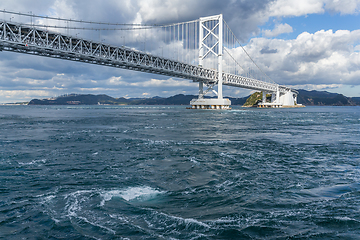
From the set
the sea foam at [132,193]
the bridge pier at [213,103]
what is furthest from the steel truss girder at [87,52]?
the sea foam at [132,193]

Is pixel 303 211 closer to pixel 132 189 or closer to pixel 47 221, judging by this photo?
pixel 132 189

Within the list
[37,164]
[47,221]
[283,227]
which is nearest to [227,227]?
[283,227]

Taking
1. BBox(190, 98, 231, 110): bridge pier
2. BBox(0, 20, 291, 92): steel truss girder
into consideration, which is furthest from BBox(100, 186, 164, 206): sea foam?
BBox(190, 98, 231, 110): bridge pier

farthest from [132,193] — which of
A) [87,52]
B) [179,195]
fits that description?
[87,52]

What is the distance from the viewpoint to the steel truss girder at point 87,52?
38125 millimetres

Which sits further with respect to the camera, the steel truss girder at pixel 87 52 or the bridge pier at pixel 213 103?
the bridge pier at pixel 213 103

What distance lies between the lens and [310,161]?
9.27 meters

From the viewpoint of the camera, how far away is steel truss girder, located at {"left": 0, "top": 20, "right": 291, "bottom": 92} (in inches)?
1501

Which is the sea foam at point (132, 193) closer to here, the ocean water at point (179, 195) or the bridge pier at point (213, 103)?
the ocean water at point (179, 195)

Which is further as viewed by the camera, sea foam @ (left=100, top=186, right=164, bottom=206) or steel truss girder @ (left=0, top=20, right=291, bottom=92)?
steel truss girder @ (left=0, top=20, right=291, bottom=92)

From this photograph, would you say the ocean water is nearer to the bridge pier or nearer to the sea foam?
the sea foam

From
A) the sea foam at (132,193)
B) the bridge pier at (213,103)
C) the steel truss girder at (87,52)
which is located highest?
the steel truss girder at (87,52)

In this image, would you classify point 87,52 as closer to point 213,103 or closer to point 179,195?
point 213,103

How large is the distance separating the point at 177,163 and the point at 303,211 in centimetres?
495
